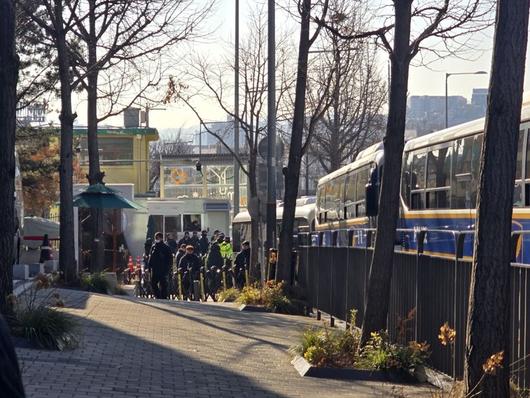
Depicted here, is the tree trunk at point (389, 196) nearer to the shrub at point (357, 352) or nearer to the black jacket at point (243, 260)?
the shrub at point (357, 352)

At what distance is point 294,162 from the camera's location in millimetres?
23703

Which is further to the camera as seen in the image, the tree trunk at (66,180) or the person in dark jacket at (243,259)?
the person in dark jacket at (243,259)

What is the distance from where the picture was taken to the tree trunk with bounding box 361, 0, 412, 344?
12.3m

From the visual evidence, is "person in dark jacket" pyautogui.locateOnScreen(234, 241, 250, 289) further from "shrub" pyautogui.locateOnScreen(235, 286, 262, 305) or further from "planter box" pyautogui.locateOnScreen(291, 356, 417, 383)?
"planter box" pyautogui.locateOnScreen(291, 356, 417, 383)

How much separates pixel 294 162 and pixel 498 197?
Result: 15.6 m

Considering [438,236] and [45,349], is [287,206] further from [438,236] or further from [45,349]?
[45,349]

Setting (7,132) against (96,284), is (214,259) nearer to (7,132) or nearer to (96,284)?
(96,284)

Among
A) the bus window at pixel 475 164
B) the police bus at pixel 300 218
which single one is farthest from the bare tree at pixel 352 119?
the bus window at pixel 475 164

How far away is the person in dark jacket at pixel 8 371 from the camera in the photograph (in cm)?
261

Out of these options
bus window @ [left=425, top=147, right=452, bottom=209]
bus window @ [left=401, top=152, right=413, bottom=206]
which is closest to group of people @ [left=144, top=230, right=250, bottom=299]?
bus window @ [left=401, top=152, right=413, bottom=206]

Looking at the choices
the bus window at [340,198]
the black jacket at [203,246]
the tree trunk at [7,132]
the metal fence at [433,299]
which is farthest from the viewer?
the black jacket at [203,246]

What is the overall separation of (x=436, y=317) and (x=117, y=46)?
14.4 meters

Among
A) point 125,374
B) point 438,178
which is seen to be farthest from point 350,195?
→ point 125,374

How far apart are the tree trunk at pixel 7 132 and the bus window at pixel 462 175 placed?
7.45 m
